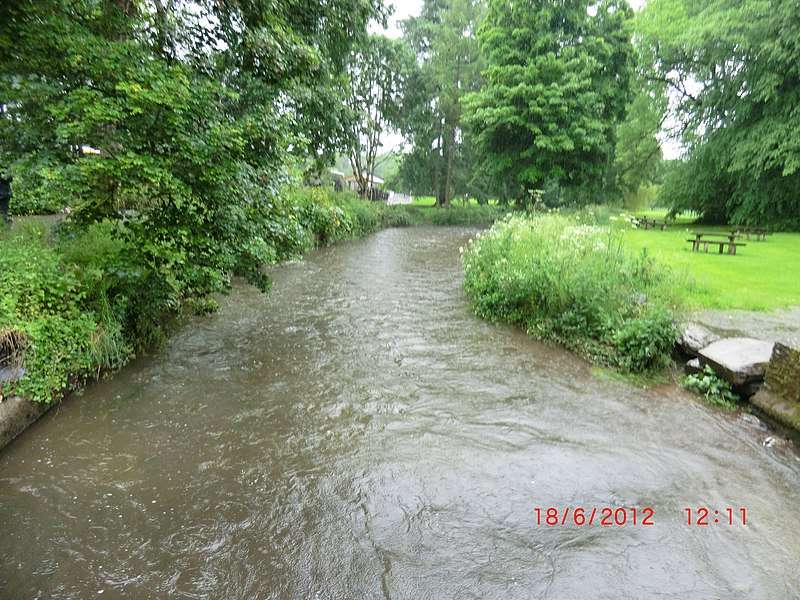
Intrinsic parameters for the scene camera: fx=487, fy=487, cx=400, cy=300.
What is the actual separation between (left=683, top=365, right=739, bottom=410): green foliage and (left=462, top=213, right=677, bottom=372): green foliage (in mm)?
505

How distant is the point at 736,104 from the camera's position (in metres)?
22.0

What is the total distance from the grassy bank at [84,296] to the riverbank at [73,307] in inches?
0.5

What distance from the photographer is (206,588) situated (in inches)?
121

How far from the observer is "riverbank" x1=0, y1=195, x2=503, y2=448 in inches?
188

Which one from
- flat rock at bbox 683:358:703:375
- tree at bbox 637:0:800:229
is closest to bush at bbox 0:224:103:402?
flat rock at bbox 683:358:703:375

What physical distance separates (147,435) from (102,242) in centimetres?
354

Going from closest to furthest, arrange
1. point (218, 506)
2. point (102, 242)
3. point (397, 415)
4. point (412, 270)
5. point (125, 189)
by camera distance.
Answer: point (218, 506) → point (397, 415) → point (125, 189) → point (102, 242) → point (412, 270)

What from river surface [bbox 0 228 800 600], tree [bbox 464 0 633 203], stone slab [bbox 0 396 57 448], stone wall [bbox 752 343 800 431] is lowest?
river surface [bbox 0 228 800 600]

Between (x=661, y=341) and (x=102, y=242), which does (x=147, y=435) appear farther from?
(x=661, y=341)

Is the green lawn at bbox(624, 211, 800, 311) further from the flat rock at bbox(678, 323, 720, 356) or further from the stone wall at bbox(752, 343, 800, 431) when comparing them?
the stone wall at bbox(752, 343, 800, 431)

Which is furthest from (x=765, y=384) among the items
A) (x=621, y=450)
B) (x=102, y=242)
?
(x=102, y=242)

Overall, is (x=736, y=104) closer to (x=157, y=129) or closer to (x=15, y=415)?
(x=157, y=129)
